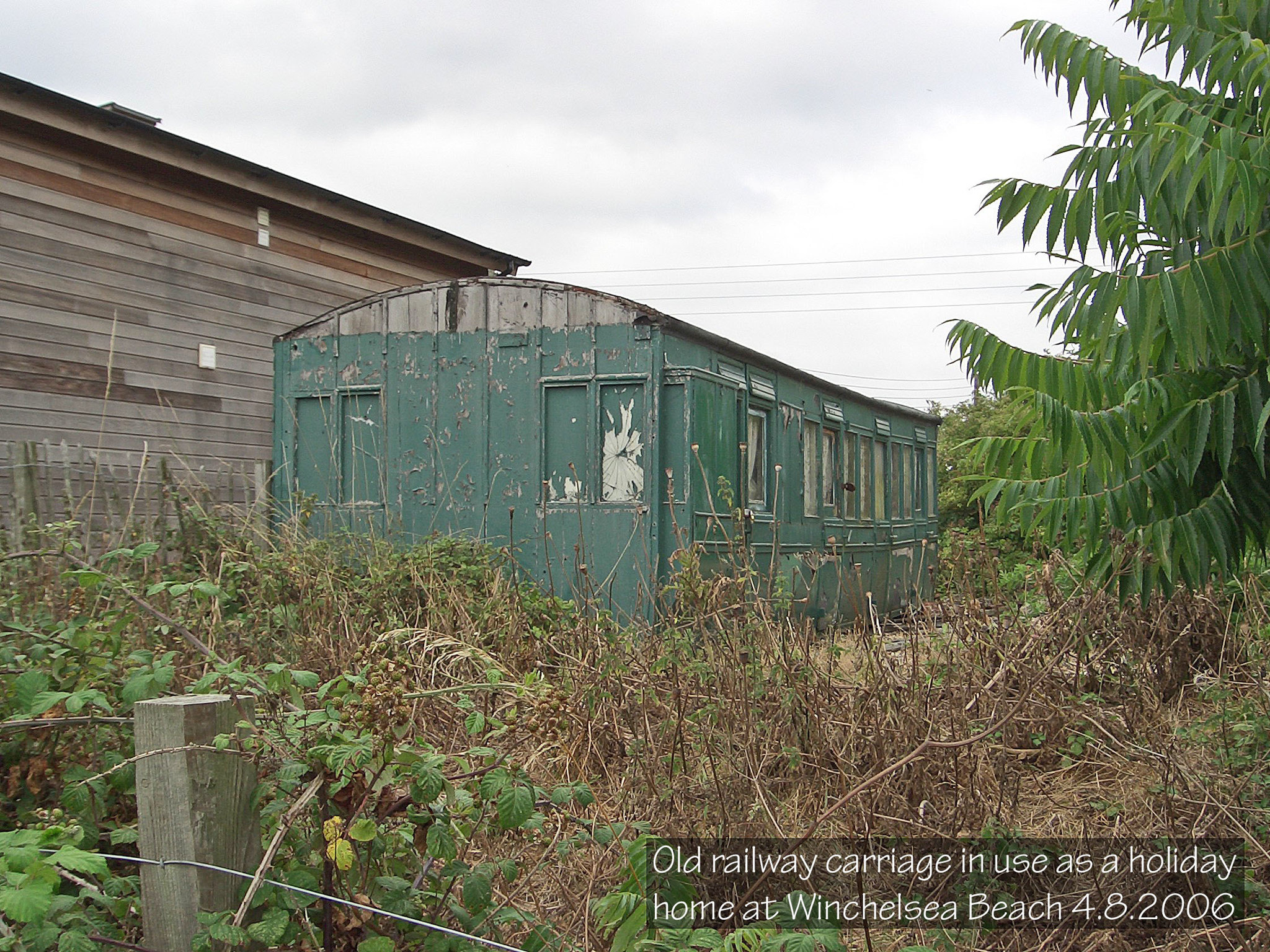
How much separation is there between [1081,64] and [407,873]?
3.72m

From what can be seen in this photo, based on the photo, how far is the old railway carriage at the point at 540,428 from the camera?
31.5ft

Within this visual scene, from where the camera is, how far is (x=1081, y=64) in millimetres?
4113

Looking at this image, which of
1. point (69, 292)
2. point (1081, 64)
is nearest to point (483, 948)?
point (1081, 64)

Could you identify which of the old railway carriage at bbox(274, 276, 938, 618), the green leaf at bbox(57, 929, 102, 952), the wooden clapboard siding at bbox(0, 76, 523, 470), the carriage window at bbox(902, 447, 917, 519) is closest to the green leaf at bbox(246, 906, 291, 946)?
the green leaf at bbox(57, 929, 102, 952)

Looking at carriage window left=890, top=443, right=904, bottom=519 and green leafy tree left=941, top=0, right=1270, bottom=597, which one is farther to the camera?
carriage window left=890, top=443, right=904, bottom=519

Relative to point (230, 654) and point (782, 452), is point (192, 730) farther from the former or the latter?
point (782, 452)

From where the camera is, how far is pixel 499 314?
1031 cm

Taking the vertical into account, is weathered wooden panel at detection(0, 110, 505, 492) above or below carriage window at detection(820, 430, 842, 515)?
above

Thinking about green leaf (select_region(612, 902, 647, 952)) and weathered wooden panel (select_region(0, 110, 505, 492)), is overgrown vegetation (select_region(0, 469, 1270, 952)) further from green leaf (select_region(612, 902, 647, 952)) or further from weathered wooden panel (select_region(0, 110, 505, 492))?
weathered wooden panel (select_region(0, 110, 505, 492))

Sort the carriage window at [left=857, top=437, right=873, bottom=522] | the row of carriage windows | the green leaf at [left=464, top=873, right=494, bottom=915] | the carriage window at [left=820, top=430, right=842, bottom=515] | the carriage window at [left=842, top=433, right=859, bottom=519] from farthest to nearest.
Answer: the carriage window at [left=857, top=437, right=873, bottom=522], the carriage window at [left=842, top=433, right=859, bottom=519], the carriage window at [left=820, top=430, right=842, bottom=515], the row of carriage windows, the green leaf at [left=464, top=873, right=494, bottom=915]

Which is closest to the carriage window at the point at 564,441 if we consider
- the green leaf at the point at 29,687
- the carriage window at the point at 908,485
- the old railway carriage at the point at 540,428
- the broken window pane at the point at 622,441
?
the old railway carriage at the point at 540,428

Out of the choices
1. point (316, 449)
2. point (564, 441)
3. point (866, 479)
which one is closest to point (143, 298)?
point (316, 449)

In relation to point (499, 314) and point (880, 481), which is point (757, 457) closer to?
point (499, 314)

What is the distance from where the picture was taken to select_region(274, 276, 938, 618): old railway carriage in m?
9.60
